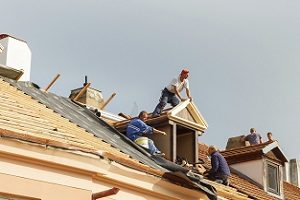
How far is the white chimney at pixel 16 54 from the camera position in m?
24.7

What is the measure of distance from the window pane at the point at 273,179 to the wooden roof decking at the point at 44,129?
9060 millimetres

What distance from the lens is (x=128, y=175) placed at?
52.3 ft

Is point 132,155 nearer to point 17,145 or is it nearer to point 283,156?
point 17,145

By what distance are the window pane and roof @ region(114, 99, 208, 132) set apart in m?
4.26

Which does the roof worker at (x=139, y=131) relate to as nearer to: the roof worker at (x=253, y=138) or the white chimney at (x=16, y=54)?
the white chimney at (x=16, y=54)

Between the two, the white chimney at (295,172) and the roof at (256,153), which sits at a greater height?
the white chimney at (295,172)

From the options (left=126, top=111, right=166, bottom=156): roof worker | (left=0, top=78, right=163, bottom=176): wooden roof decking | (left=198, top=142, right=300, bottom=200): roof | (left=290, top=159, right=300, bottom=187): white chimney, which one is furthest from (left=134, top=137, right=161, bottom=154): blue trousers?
(left=290, top=159, right=300, bottom=187): white chimney

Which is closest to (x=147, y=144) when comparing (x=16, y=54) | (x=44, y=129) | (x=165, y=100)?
(x=165, y=100)

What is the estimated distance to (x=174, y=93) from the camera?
2233 centimetres

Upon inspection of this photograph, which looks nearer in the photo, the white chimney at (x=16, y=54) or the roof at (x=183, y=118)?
the roof at (x=183, y=118)

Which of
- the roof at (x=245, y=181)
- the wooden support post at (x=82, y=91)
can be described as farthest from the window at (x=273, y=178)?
the wooden support post at (x=82, y=91)

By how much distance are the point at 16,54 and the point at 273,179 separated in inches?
320

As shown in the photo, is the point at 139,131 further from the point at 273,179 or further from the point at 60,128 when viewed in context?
the point at 273,179

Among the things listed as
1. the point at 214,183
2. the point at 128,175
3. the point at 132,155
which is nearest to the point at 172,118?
the point at 214,183
